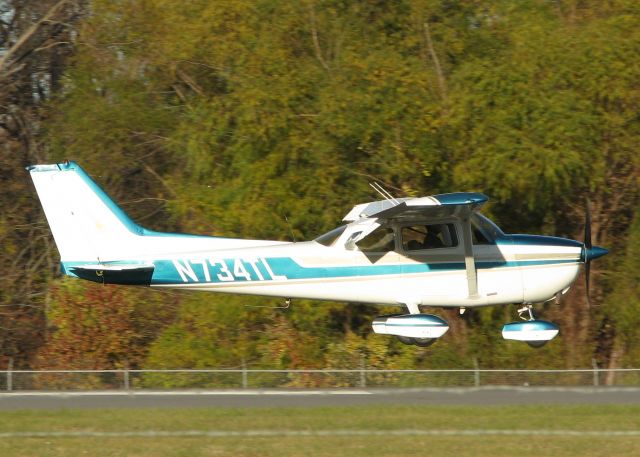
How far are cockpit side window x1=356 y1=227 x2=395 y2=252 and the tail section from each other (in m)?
3.40

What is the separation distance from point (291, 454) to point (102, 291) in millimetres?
16334

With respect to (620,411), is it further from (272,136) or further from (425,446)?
(272,136)

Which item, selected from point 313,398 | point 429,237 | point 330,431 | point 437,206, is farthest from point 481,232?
point 313,398

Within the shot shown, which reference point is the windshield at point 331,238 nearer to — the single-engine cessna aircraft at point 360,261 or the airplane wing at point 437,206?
the single-engine cessna aircraft at point 360,261

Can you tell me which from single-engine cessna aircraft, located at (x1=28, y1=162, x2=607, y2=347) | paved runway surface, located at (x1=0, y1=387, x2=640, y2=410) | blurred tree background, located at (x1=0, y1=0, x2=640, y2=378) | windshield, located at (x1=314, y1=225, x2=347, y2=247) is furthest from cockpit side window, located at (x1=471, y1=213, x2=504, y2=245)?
blurred tree background, located at (x1=0, y1=0, x2=640, y2=378)

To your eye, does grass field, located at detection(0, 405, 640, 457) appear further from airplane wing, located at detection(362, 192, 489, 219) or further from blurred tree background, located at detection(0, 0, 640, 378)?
blurred tree background, located at detection(0, 0, 640, 378)

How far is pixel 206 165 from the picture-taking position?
26297mm

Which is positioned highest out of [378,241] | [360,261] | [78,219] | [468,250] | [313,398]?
[78,219]

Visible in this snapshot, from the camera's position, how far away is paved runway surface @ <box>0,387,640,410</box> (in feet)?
59.3

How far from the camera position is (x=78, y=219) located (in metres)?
16.8

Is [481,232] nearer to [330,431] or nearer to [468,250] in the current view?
[468,250]

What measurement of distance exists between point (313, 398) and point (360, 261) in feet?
11.8

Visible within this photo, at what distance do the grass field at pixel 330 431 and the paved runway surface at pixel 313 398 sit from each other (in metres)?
1.25

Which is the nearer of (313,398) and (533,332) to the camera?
(533,332)
